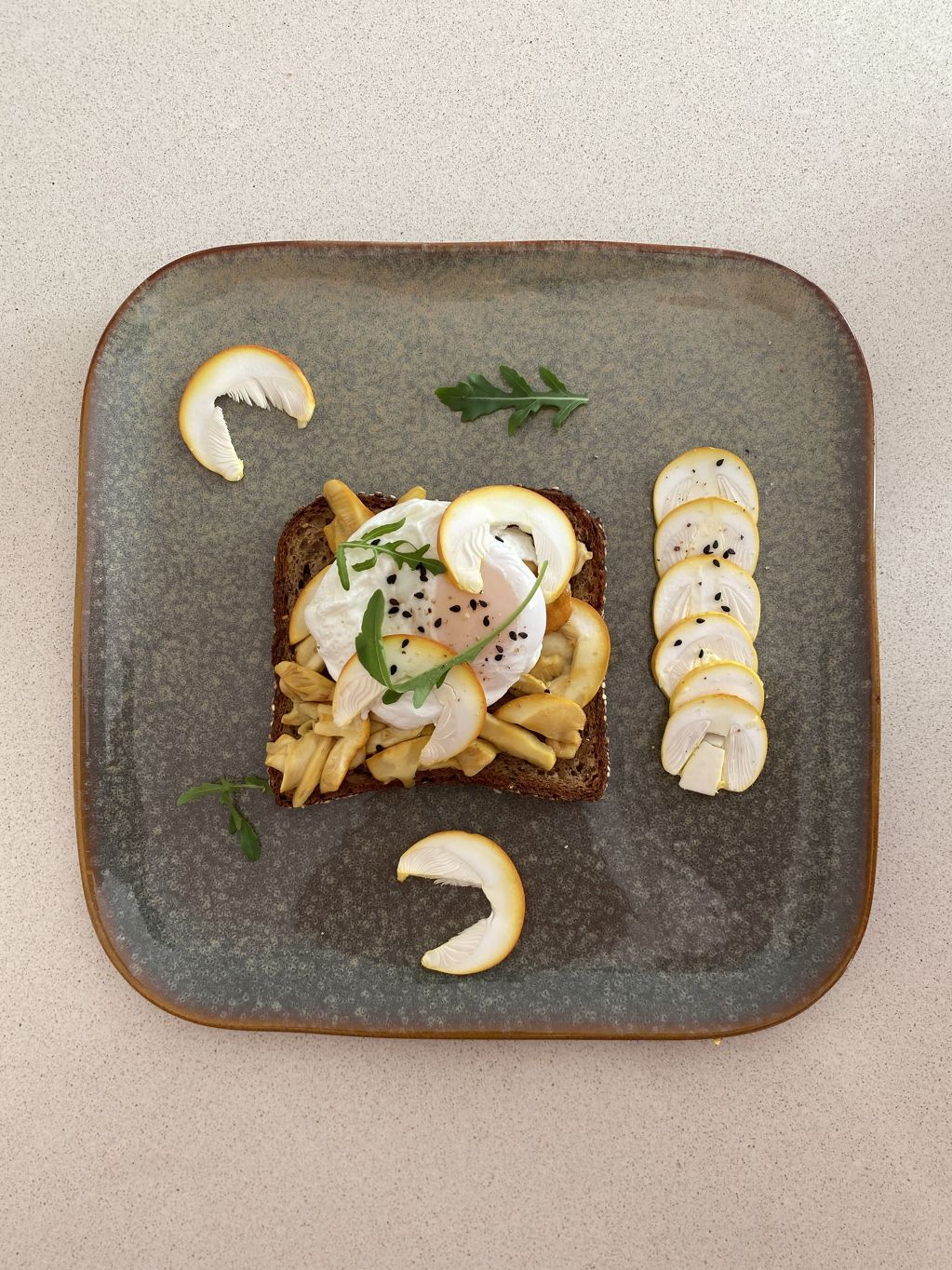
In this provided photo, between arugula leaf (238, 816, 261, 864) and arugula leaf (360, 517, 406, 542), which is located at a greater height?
arugula leaf (360, 517, 406, 542)

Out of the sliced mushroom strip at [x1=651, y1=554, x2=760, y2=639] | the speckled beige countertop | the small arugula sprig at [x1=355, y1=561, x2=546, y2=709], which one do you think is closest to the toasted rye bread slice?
the sliced mushroom strip at [x1=651, y1=554, x2=760, y2=639]

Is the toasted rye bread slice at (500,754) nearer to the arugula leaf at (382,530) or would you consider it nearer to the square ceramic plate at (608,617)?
the square ceramic plate at (608,617)

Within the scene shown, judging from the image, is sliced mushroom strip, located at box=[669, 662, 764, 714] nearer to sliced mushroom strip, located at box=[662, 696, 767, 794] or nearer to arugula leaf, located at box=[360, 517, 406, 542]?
sliced mushroom strip, located at box=[662, 696, 767, 794]

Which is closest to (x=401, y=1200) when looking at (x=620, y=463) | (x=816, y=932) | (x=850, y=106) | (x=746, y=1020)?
(x=746, y=1020)

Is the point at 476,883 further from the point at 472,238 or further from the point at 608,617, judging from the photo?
the point at 472,238

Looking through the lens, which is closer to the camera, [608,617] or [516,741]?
[516,741]

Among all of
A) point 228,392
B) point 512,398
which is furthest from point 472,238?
point 228,392

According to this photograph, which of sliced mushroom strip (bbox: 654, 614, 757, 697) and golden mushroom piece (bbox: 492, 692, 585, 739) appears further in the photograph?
sliced mushroom strip (bbox: 654, 614, 757, 697)
